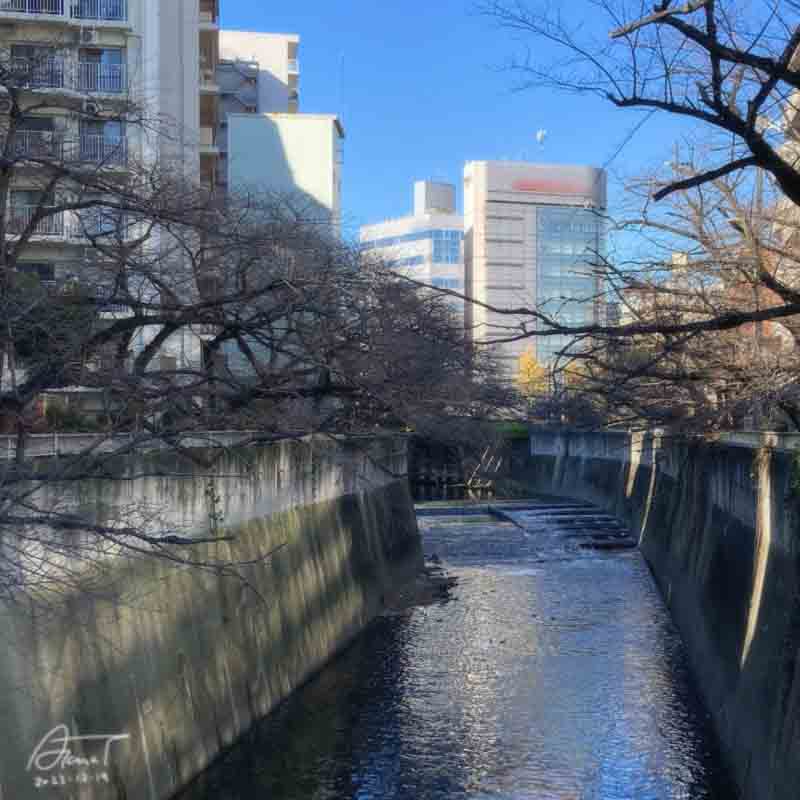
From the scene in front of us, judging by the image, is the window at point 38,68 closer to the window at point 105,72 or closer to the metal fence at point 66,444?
the metal fence at point 66,444

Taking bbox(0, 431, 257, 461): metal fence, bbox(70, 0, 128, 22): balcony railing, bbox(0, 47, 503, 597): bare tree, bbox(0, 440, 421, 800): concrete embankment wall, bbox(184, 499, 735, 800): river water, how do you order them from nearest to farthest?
bbox(0, 440, 421, 800): concrete embankment wall → bbox(0, 47, 503, 597): bare tree → bbox(0, 431, 257, 461): metal fence → bbox(184, 499, 735, 800): river water → bbox(70, 0, 128, 22): balcony railing

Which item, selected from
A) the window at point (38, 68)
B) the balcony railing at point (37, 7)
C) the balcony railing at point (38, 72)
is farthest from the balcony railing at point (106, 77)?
the window at point (38, 68)

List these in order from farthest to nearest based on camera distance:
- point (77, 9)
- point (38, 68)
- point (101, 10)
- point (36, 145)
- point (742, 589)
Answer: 1. point (101, 10)
2. point (77, 9)
3. point (742, 589)
4. point (36, 145)
5. point (38, 68)

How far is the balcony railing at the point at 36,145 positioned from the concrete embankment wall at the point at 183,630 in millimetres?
3577

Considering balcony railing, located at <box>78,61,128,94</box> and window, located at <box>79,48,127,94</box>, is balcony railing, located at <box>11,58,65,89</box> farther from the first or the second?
balcony railing, located at <box>78,61,128,94</box>

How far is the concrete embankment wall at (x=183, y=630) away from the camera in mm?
9281

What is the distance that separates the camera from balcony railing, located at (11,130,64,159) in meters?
10.8

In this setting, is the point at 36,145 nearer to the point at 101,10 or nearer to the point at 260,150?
the point at 101,10

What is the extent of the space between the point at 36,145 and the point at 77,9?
810 inches

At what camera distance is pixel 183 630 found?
12.9 meters

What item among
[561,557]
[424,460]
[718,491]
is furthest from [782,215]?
[424,460]

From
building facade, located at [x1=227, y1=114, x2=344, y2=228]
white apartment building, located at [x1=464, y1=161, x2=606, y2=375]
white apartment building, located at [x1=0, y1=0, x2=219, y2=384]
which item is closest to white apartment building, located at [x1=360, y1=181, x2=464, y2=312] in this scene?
white apartment building, located at [x1=464, y1=161, x2=606, y2=375]

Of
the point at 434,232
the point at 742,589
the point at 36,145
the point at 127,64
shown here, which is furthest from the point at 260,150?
the point at 434,232

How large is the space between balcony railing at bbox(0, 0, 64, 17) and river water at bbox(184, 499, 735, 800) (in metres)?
19.8
